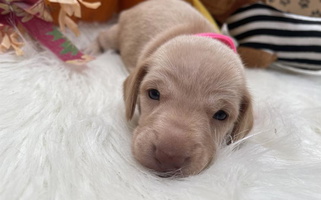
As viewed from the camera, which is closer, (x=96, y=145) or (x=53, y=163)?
(x=53, y=163)

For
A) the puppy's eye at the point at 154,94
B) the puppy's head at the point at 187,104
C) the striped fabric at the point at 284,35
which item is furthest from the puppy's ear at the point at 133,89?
the striped fabric at the point at 284,35

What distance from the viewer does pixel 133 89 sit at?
1.40 m

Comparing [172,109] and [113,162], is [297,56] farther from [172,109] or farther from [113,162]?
[113,162]

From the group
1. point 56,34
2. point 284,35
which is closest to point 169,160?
point 56,34

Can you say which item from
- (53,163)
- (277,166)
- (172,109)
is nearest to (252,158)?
(277,166)

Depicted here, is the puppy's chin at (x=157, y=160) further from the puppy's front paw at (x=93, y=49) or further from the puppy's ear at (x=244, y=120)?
the puppy's front paw at (x=93, y=49)

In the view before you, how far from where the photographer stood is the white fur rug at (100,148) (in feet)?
3.16

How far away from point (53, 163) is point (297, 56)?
171 centimetres

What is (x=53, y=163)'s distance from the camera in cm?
102

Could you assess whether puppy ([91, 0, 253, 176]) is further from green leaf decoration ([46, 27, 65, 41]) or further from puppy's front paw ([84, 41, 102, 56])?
puppy's front paw ([84, 41, 102, 56])

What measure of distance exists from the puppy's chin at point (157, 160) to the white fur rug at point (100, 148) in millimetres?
27

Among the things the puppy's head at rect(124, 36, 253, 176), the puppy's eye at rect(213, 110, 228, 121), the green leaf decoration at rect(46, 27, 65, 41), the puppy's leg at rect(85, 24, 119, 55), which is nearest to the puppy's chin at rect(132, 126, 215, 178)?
the puppy's head at rect(124, 36, 253, 176)

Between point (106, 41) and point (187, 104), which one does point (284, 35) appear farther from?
point (187, 104)

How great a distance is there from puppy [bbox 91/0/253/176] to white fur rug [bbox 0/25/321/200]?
0.18 ft
